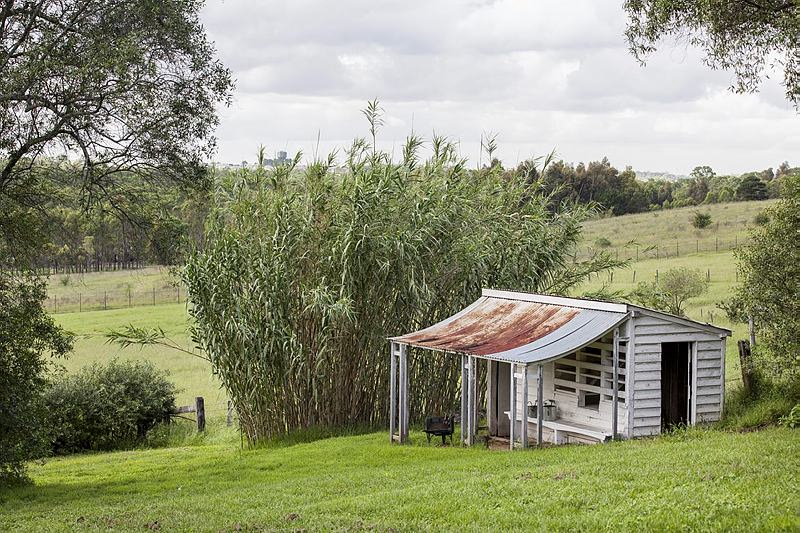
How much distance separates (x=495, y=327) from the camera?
17.6 meters

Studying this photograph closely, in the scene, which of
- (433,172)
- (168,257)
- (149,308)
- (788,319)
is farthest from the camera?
(149,308)

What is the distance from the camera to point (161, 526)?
10.8 m

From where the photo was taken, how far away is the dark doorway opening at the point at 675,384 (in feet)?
53.8

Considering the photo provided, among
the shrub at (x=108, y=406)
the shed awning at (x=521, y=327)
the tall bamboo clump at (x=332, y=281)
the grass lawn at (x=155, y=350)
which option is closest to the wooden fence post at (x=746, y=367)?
the shed awning at (x=521, y=327)

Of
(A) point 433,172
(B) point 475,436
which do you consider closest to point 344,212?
(A) point 433,172

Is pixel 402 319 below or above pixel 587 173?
below

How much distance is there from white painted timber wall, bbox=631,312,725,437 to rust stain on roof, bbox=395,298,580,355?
59.6 inches

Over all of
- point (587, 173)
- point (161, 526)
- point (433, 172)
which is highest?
point (587, 173)

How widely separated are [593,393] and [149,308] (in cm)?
3167

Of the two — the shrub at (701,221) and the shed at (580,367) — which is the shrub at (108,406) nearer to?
the shed at (580,367)

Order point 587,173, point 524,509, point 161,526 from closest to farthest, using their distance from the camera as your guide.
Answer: point 524,509 < point 161,526 < point 587,173

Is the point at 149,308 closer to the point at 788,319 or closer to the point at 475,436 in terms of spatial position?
the point at 475,436

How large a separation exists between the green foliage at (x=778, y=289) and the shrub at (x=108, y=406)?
13.9 m

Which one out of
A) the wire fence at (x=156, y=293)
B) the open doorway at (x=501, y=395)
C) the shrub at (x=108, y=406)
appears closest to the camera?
the open doorway at (x=501, y=395)
